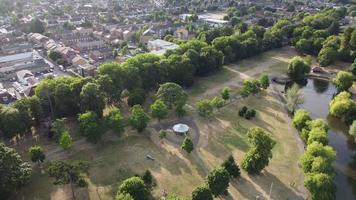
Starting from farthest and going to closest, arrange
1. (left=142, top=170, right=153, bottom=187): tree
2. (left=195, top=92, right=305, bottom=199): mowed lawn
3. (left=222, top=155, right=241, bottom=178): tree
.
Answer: (left=222, top=155, right=241, bottom=178): tree → (left=195, top=92, right=305, bottom=199): mowed lawn → (left=142, top=170, right=153, bottom=187): tree

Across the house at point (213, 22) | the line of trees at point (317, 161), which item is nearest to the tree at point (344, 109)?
the line of trees at point (317, 161)

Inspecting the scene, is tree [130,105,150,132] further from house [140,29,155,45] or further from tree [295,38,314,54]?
tree [295,38,314,54]

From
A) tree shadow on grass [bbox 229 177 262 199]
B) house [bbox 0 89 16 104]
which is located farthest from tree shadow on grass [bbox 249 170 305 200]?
house [bbox 0 89 16 104]

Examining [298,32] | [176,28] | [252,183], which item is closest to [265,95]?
[252,183]

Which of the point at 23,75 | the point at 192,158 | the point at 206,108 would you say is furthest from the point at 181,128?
the point at 23,75

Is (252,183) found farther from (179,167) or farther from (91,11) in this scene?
(91,11)
